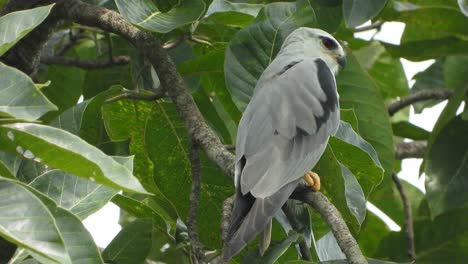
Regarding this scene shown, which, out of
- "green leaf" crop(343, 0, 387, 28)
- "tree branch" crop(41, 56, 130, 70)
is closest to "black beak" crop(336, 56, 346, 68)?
"green leaf" crop(343, 0, 387, 28)

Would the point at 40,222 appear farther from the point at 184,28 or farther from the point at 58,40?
the point at 58,40

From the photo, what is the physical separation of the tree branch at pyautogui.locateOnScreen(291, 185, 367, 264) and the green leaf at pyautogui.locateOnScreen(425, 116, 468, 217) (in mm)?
1241

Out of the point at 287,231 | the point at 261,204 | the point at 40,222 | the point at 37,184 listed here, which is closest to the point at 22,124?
the point at 40,222

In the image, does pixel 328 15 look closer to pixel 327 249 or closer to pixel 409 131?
pixel 409 131

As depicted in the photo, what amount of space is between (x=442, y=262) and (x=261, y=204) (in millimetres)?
1784

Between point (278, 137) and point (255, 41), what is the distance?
48 centimetres

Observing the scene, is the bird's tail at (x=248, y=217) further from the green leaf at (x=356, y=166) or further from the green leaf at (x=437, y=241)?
the green leaf at (x=437, y=241)

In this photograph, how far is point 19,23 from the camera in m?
2.73

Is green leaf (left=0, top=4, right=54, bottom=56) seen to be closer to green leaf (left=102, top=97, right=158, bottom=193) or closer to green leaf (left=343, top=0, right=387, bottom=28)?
green leaf (left=102, top=97, right=158, bottom=193)

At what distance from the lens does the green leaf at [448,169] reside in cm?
441

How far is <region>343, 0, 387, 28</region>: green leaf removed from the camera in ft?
13.1

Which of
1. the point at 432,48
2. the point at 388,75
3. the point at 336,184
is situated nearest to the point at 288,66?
the point at 432,48

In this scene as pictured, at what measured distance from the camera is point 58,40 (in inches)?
203

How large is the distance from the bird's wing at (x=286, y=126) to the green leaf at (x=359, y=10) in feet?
0.91
